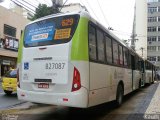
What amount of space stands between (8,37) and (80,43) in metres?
30.4

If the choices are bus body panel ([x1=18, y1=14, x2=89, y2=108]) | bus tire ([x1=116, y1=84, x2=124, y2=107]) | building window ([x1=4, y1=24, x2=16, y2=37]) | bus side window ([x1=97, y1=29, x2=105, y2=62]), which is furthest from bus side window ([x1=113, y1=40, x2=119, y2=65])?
building window ([x1=4, y1=24, x2=16, y2=37])

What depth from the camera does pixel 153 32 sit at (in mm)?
97250

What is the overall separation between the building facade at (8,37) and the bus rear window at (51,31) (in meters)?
27.2

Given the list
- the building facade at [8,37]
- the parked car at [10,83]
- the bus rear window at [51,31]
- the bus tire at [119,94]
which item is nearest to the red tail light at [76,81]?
the bus rear window at [51,31]

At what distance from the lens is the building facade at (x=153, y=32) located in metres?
96.1

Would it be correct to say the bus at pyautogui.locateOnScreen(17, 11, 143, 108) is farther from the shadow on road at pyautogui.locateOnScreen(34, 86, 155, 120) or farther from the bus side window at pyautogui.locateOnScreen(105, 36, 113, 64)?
the shadow on road at pyautogui.locateOnScreen(34, 86, 155, 120)

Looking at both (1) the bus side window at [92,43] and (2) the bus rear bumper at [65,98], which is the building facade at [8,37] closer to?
(2) the bus rear bumper at [65,98]

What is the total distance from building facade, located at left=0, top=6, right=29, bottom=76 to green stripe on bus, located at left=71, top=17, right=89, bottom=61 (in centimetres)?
2874

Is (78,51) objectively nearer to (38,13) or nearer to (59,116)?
(59,116)

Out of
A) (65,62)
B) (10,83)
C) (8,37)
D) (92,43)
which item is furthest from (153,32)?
(65,62)

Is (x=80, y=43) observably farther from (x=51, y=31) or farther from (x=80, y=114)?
(x=80, y=114)

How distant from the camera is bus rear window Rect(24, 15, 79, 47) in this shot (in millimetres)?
7887

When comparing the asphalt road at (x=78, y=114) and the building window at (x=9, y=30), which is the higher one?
the building window at (x=9, y=30)

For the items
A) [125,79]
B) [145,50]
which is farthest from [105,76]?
[145,50]
